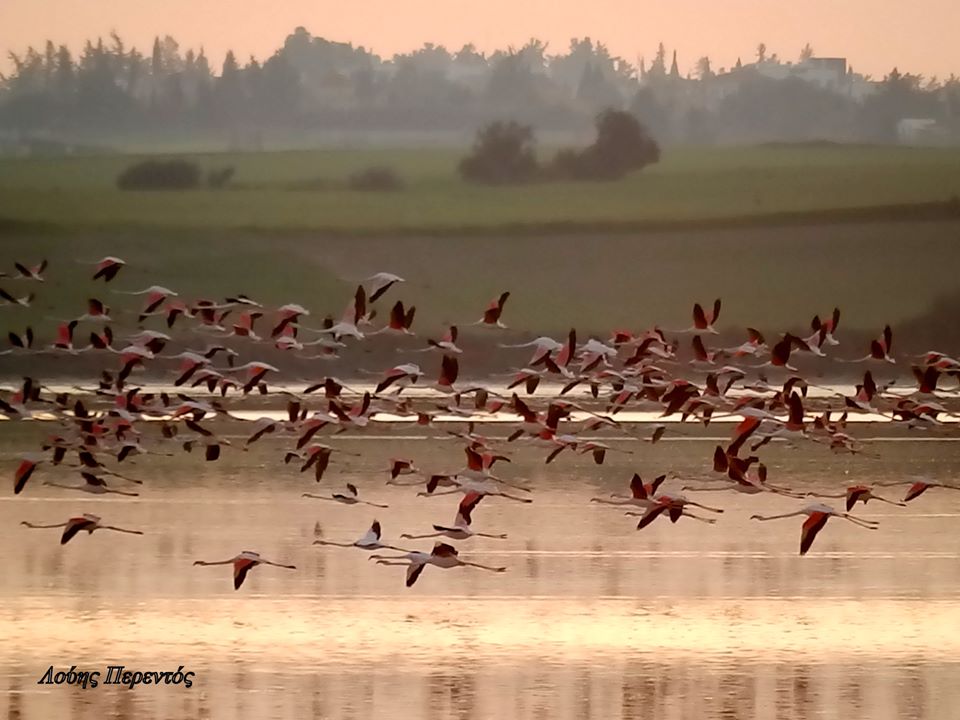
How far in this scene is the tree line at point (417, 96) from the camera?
5.47 meters

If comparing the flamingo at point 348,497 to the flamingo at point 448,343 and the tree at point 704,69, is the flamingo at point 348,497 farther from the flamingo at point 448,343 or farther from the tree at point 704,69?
the tree at point 704,69

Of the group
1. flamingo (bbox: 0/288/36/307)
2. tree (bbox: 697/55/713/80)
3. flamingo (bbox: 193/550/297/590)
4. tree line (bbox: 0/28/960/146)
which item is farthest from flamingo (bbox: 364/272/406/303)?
tree (bbox: 697/55/713/80)

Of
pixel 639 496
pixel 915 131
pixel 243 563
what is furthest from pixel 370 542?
pixel 915 131

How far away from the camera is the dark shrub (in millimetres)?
5488

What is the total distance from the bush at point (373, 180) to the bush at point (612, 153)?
0.70 metres

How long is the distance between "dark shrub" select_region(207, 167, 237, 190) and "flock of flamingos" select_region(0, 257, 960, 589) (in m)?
0.54

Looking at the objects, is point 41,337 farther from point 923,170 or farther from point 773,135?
point 923,170

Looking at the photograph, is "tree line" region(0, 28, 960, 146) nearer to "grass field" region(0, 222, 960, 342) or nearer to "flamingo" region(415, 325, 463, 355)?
"grass field" region(0, 222, 960, 342)

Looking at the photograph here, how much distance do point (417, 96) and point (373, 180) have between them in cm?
40

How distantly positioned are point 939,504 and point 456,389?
180 cm

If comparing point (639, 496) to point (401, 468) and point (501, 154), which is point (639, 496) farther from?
point (501, 154)

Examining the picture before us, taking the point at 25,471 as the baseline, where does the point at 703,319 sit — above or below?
above

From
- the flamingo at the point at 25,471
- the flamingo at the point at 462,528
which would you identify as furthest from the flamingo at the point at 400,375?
the flamingo at the point at 25,471

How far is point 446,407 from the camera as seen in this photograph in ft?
14.8
